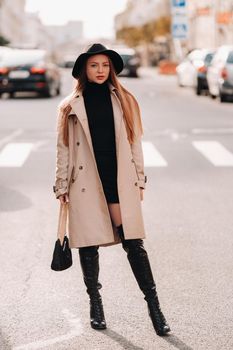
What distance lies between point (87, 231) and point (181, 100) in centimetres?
2445

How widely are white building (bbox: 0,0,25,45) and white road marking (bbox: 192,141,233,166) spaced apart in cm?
12514

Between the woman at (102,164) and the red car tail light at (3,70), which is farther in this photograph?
the red car tail light at (3,70)

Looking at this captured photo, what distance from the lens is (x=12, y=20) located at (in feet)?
535

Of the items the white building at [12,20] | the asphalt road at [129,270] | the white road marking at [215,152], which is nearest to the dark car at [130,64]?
the white road marking at [215,152]

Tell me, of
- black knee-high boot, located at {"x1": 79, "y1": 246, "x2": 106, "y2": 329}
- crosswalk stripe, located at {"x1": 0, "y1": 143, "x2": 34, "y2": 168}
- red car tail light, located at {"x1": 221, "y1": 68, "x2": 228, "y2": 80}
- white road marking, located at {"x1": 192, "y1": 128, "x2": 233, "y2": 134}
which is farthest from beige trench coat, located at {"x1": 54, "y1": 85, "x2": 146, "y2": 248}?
red car tail light, located at {"x1": 221, "y1": 68, "x2": 228, "y2": 80}

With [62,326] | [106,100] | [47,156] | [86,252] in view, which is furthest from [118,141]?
[47,156]

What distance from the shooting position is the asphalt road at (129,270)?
5215mm

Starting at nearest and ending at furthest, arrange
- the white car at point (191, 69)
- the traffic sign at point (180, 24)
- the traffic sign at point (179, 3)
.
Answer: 1. the white car at point (191, 69)
2. the traffic sign at point (180, 24)
3. the traffic sign at point (179, 3)

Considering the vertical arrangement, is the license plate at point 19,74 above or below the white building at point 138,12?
above

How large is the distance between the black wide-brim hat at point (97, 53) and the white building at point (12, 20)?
136 metres

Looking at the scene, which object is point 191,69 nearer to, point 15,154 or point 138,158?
point 15,154

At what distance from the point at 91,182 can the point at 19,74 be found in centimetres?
2491

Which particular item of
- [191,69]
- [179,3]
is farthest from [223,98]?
[179,3]

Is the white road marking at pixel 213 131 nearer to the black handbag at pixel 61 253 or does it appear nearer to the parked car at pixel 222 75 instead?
the parked car at pixel 222 75
